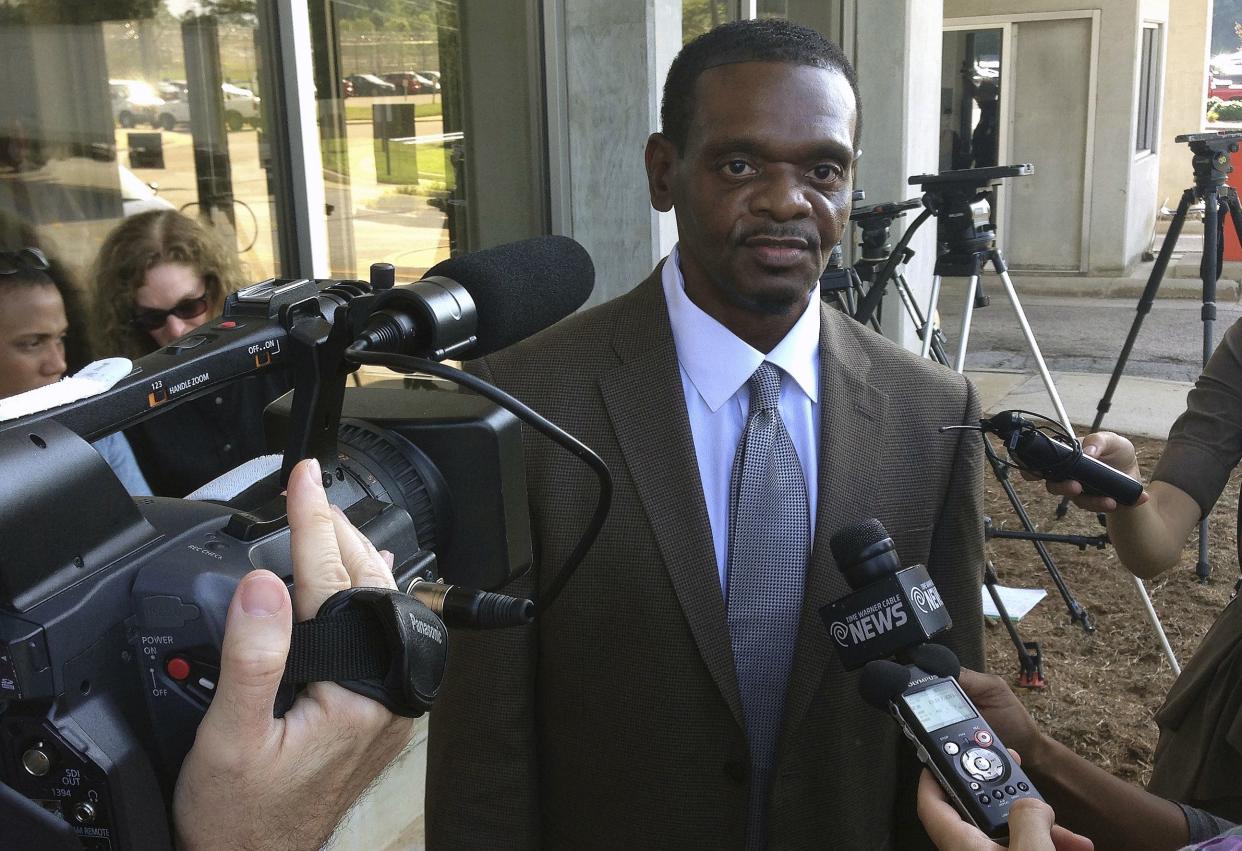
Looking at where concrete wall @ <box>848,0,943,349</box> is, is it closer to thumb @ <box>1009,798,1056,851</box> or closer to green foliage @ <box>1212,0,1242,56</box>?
thumb @ <box>1009,798,1056,851</box>

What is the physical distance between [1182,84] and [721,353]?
1672cm

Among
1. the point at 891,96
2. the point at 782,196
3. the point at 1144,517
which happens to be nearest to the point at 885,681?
the point at 782,196

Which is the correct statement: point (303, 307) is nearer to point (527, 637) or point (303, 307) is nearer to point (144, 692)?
point (144, 692)

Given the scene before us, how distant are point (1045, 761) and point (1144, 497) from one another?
0.45 meters

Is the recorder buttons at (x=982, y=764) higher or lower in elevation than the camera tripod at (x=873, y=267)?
lower

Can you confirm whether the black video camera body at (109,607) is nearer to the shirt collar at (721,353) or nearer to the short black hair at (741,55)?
the shirt collar at (721,353)

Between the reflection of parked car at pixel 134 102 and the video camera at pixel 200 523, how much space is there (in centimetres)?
167

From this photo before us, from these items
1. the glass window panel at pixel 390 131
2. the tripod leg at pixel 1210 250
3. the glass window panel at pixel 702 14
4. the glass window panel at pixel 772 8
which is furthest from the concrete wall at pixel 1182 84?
the glass window panel at pixel 390 131

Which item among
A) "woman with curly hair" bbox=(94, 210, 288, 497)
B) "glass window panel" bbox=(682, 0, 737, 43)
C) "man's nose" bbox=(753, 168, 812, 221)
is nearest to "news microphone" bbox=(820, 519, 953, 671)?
"man's nose" bbox=(753, 168, 812, 221)

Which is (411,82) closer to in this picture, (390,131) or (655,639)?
(390,131)

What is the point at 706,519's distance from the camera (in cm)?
159

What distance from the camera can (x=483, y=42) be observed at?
393 centimetres

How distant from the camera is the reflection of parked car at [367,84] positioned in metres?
3.33

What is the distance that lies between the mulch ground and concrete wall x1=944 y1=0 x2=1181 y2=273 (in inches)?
268
